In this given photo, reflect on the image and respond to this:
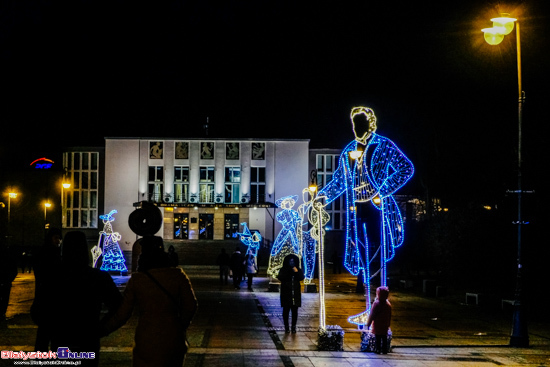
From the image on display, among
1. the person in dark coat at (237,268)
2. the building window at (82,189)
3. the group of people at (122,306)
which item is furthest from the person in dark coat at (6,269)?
the building window at (82,189)

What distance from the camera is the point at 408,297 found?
30484 mm

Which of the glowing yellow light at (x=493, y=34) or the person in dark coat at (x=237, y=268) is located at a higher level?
the glowing yellow light at (x=493, y=34)

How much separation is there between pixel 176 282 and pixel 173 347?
1.83ft

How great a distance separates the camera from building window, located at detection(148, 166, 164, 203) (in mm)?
70250

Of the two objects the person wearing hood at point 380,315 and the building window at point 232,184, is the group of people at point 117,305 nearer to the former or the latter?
the person wearing hood at point 380,315

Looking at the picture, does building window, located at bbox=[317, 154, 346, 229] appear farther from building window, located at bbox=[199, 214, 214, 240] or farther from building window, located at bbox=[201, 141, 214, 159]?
building window, located at bbox=[199, 214, 214, 240]

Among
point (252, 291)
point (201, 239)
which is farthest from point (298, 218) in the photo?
point (201, 239)

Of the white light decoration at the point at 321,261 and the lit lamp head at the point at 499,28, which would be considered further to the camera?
the lit lamp head at the point at 499,28

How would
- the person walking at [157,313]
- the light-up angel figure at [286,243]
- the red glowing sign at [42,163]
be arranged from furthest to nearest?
the red glowing sign at [42,163] < the light-up angel figure at [286,243] < the person walking at [157,313]

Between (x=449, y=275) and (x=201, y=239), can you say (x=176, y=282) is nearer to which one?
(x=449, y=275)

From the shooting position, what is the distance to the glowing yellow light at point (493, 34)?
14539mm

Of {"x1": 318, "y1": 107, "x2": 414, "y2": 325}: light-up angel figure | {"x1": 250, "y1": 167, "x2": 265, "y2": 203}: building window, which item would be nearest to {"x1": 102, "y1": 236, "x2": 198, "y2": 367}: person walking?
{"x1": 318, "y1": 107, "x2": 414, "y2": 325}: light-up angel figure

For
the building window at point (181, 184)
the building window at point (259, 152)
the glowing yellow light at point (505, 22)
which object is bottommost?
the building window at point (181, 184)

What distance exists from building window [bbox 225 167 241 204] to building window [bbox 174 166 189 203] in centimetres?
386
